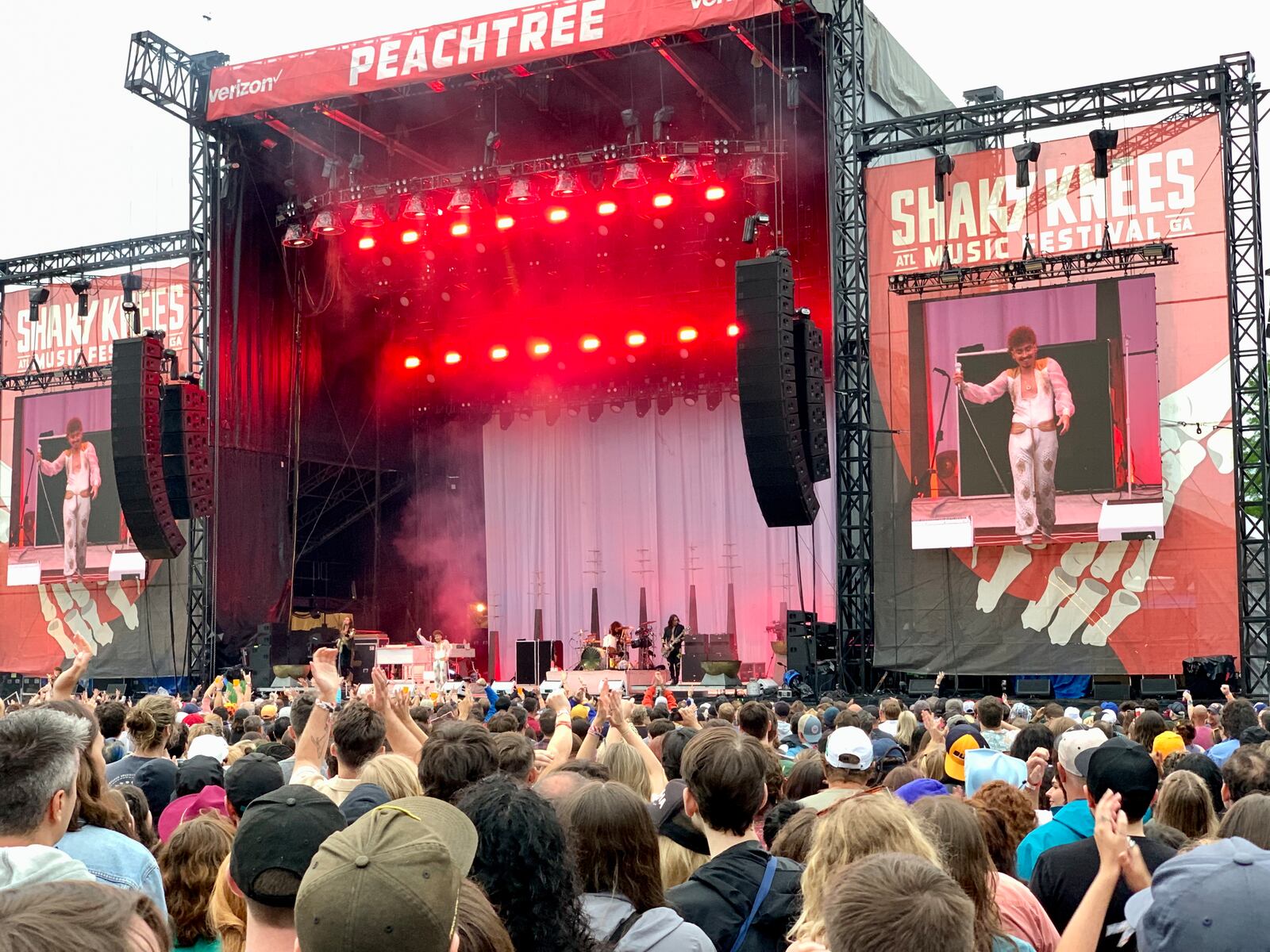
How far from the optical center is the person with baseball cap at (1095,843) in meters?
3.70

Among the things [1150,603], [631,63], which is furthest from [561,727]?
[631,63]

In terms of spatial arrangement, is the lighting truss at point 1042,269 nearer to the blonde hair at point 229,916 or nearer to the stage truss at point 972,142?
the stage truss at point 972,142

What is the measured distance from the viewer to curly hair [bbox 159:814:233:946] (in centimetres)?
353

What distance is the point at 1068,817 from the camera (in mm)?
4168

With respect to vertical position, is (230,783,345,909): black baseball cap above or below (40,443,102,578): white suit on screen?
below

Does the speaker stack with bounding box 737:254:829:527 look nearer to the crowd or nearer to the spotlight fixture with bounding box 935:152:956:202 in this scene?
the spotlight fixture with bounding box 935:152:956:202

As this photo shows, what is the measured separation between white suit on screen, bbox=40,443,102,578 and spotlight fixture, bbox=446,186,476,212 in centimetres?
785

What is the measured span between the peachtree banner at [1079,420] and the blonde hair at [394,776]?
15222 millimetres

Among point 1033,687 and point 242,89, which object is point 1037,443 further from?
point 242,89

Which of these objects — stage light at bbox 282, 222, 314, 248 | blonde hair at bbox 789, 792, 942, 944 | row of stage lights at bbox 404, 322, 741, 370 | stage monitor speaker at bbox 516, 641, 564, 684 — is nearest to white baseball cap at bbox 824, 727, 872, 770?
blonde hair at bbox 789, 792, 942, 944

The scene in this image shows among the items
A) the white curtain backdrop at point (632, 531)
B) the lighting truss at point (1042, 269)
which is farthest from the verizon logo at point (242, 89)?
the white curtain backdrop at point (632, 531)

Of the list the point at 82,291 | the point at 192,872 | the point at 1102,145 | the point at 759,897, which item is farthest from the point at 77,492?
the point at 759,897

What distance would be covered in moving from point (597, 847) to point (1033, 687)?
16.2 m

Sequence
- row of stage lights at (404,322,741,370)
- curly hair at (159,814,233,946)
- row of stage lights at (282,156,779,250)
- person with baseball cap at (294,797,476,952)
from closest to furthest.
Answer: person with baseball cap at (294,797,476,952)
curly hair at (159,814,233,946)
row of stage lights at (282,156,779,250)
row of stage lights at (404,322,741,370)
